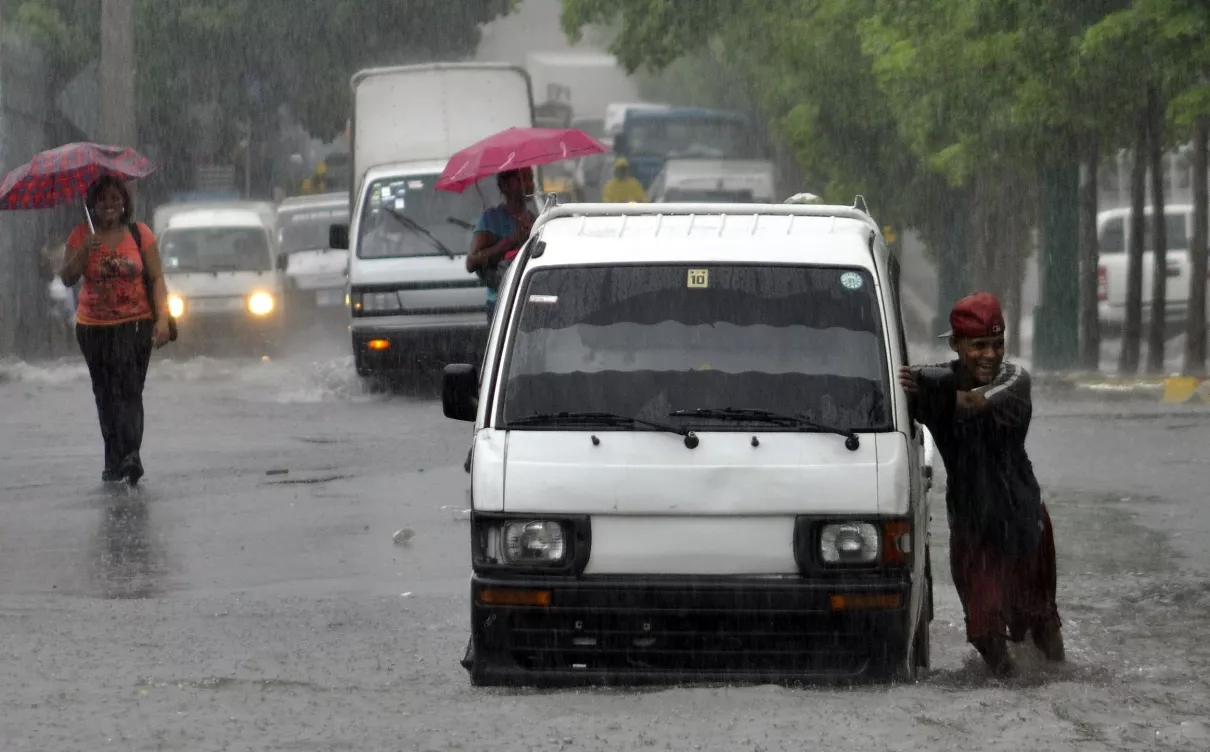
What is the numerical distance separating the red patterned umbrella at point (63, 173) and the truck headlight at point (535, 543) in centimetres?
741

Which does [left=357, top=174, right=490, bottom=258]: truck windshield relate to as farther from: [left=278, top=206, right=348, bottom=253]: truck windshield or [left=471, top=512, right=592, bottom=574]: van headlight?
[left=471, top=512, right=592, bottom=574]: van headlight

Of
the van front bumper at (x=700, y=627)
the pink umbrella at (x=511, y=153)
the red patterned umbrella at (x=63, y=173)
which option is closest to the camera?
the van front bumper at (x=700, y=627)

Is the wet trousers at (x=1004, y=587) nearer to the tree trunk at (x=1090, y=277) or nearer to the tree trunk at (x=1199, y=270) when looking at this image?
the tree trunk at (x=1199, y=270)

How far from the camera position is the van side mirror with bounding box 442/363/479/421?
7805mm

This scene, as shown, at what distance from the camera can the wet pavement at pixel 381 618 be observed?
663 centimetres

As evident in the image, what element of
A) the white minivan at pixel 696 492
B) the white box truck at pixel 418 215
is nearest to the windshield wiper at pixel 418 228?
the white box truck at pixel 418 215

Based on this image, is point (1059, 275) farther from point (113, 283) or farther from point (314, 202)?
point (113, 283)

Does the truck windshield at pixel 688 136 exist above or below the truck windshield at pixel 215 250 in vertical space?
above

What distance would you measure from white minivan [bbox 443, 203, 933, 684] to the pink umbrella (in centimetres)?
660

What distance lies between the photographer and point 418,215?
20953 mm

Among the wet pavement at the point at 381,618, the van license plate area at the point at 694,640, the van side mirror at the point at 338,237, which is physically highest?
the van side mirror at the point at 338,237

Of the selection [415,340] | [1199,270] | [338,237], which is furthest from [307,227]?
[1199,270]

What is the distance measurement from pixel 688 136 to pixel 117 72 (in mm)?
22820

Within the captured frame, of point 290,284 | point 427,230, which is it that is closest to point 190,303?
point 290,284
